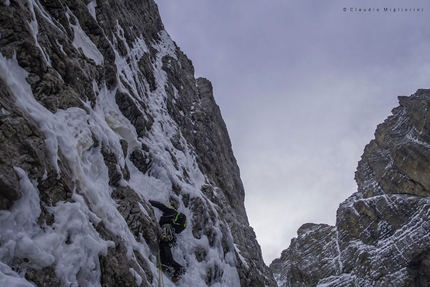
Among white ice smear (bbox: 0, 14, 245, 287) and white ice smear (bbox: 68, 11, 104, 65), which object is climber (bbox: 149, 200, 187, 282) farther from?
white ice smear (bbox: 68, 11, 104, 65)

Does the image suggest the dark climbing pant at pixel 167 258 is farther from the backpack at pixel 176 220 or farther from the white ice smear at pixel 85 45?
the white ice smear at pixel 85 45

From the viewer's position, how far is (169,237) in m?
10.4

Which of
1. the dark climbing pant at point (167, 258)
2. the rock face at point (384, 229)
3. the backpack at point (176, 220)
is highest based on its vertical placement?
the rock face at point (384, 229)

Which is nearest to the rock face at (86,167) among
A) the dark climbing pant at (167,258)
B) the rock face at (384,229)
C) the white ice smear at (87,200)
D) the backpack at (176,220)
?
the white ice smear at (87,200)

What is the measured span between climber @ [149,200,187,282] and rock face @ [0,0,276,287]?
Answer: 39 cm

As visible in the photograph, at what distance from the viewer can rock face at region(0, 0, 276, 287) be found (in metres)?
5.74

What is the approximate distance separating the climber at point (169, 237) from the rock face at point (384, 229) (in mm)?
47918

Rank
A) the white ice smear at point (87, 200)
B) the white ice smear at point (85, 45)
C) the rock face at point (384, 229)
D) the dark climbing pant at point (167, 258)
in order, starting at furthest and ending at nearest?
the rock face at point (384, 229), the white ice smear at point (85, 45), the dark climbing pant at point (167, 258), the white ice smear at point (87, 200)

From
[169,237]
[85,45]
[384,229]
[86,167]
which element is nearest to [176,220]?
[169,237]

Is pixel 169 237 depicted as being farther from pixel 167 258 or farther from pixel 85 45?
pixel 85 45

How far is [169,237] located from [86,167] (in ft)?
11.3

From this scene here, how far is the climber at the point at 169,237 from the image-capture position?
32.8 feet

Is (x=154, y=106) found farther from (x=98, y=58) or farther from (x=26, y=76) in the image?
(x=26, y=76)

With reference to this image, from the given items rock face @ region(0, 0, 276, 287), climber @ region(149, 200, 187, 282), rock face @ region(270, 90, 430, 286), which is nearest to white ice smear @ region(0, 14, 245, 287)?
rock face @ region(0, 0, 276, 287)
